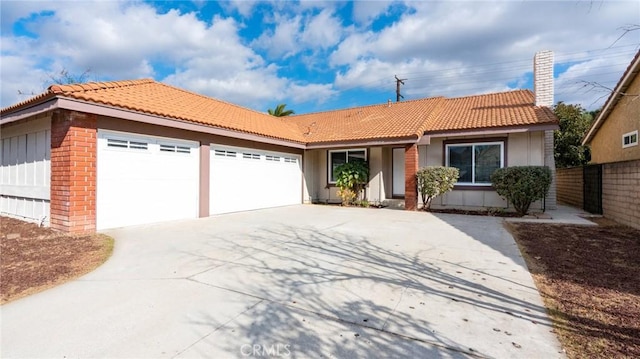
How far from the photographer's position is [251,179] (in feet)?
39.4

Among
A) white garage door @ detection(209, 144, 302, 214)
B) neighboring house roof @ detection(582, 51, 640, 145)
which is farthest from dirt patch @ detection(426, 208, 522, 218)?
white garage door @ detection(209, 144, 302, 214)

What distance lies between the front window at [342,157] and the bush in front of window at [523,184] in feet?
19.2

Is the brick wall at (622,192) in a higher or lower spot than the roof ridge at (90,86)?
lower

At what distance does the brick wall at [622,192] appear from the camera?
25.9 ft

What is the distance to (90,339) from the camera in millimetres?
2785

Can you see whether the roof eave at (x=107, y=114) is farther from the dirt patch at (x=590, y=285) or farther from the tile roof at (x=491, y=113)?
the dirt patch at (x=590, y=285)

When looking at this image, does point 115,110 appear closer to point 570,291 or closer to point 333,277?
point 333,277

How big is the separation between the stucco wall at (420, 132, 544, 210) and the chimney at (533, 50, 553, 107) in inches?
85.9

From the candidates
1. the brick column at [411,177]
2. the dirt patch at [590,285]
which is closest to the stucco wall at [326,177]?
the brick column at [411,177]

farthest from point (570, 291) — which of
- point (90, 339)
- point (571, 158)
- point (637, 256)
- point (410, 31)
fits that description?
point (571, 158)

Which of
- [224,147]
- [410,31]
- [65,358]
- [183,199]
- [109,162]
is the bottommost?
[65,358]

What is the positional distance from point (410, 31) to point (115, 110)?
1207cm

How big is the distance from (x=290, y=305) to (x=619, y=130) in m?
13.6

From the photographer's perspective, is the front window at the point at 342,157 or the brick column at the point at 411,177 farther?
the front window at the point at 342,157
